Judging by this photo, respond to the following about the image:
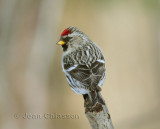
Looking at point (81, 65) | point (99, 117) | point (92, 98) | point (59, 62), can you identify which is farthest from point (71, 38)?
point (59, 62)

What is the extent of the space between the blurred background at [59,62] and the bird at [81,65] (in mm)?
2890

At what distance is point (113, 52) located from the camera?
5.61 metres

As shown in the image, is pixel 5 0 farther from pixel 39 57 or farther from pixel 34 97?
pixel 34 97

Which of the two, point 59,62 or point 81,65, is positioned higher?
point 59,62

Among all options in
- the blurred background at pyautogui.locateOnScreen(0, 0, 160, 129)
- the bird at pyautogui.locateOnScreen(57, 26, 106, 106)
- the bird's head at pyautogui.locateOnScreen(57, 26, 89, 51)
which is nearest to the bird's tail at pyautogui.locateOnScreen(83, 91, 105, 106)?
the bird at pyautogui.locateOnScreen(57, 26, 106, 106)

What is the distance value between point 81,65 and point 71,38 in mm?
219

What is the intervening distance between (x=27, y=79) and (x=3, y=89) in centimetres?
46

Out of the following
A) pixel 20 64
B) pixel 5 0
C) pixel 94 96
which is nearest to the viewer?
pixel 94 96

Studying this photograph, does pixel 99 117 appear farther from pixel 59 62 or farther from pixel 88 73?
pixel 59 62

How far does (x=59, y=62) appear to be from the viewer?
5.71 metres

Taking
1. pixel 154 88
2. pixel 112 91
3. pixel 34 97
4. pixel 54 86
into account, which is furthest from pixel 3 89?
pixel 154 88

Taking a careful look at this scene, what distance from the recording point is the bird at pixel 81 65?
6.89ft

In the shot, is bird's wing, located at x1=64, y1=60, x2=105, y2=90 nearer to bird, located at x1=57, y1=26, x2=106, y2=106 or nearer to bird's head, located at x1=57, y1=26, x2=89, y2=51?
bird, located at x1=57, y1=26, x2=106, y2=106

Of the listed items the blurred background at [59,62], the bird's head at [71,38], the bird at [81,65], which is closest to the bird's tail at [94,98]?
the bird at [81,65]
